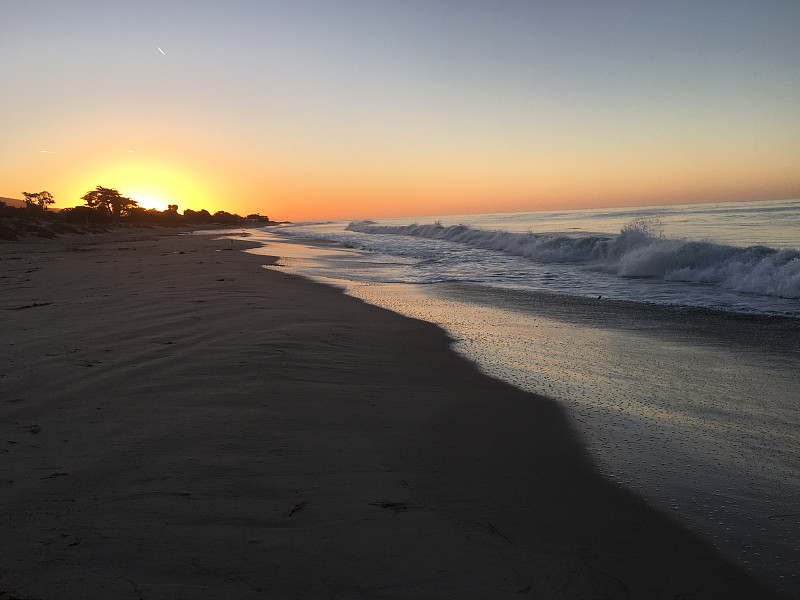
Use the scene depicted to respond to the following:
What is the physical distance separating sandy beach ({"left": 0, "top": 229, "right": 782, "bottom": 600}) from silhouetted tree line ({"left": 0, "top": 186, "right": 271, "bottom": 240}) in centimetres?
2744

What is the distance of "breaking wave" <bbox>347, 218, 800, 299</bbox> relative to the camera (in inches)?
412

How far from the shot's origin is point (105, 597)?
5.65 ft

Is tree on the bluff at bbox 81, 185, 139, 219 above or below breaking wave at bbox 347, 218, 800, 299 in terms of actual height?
above

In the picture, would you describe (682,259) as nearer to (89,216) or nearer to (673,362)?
(673,362)

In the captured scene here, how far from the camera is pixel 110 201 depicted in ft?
203

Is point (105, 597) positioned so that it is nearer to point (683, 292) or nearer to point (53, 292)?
point (53, 292)

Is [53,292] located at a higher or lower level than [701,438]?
higher

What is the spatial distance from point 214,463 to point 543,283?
1104 centimetres

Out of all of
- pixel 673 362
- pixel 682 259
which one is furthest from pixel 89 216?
pixel 673 362

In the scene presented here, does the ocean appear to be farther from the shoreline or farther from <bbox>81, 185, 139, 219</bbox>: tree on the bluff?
<bbox>81, 185, 139, 219</bbox>: tree on the bluff

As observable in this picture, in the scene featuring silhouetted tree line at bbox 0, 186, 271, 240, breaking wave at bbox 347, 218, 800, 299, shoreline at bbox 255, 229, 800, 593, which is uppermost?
silhouetted tree line at bbox 0, 186, 271, 240

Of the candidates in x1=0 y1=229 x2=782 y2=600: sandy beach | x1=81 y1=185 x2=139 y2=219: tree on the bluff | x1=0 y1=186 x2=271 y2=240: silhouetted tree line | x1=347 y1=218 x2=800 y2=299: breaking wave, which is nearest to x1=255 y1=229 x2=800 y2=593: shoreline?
x1=0 y1=229 x2=782 y2=600: sandy beach

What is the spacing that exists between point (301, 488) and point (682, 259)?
14510 mm

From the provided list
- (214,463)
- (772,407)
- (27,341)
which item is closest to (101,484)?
(214,463)
